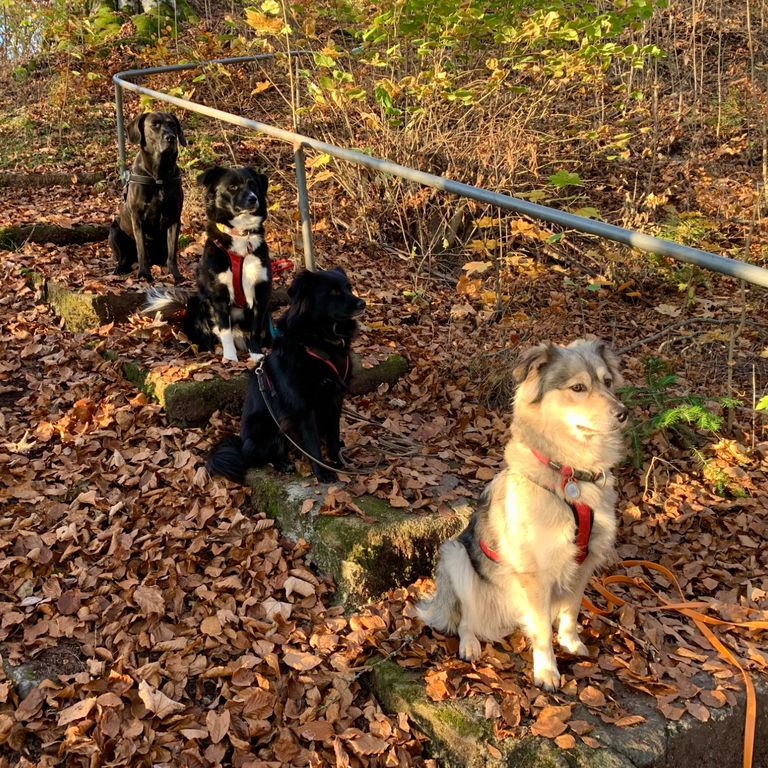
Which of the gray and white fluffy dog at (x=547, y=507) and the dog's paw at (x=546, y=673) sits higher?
the gray and white fluffy dog at (x=547, y=507)

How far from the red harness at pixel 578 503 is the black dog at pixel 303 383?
1.65 m

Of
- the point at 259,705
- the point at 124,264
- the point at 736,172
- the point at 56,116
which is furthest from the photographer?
the point at 56,116

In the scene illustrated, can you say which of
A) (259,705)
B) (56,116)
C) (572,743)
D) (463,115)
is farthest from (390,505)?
(56,116)

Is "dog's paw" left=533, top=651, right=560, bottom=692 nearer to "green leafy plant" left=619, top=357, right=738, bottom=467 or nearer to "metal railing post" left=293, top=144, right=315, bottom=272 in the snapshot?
"green leafy plant" left=619, top=357, right=738, bottom=467

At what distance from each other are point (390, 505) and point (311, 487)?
0.50 m

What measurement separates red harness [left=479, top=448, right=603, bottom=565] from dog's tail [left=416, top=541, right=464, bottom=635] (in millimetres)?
328

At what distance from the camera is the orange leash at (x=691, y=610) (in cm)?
290

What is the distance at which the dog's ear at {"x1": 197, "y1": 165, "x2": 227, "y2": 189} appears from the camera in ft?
17.7

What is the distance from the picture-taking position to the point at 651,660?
3.19 m

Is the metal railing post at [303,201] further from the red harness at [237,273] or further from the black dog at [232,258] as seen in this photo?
the red harness at [237,273]

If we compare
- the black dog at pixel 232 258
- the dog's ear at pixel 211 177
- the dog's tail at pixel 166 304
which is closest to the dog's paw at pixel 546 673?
the black dog at pixel 232 258

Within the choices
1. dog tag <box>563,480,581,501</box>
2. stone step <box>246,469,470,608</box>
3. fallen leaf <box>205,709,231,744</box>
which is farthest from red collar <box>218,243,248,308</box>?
dog tag <box>563,480,581,501</box>

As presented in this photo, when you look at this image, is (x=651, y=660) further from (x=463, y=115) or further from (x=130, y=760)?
(x=463, y=115)

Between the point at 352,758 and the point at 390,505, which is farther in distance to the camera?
the point at 390,505
